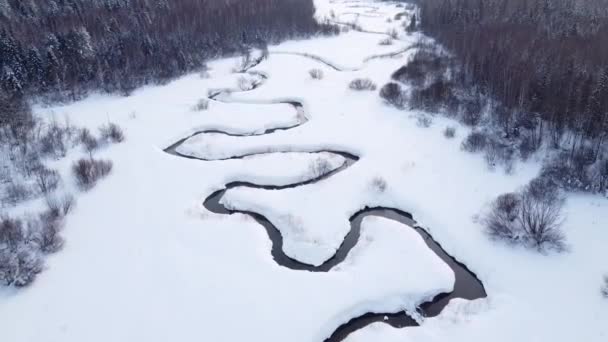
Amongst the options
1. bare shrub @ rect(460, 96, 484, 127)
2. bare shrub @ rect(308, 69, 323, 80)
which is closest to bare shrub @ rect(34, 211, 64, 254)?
bare shrub @ rect(460, 96, 484, 127)

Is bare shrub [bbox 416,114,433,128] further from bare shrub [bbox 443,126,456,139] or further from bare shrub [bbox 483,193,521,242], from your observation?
bare shrub [bbox 483,193,521,242]

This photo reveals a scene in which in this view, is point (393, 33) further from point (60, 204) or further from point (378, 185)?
point (60, 204)

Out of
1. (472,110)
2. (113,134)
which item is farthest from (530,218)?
(113,134)

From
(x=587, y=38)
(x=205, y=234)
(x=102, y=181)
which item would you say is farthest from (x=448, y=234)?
(x=587, y=38)

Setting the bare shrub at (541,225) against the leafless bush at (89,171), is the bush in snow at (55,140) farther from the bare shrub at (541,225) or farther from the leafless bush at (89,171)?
the bare shrub at (541,225)

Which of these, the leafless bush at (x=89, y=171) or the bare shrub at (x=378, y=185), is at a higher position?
the leafless bush at (x=89, y=171)

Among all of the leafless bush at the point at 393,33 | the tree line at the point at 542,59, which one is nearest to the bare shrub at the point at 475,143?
the tree line at the point at 542,59

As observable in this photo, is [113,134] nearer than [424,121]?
Yes

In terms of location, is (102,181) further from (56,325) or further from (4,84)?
(4,84)
